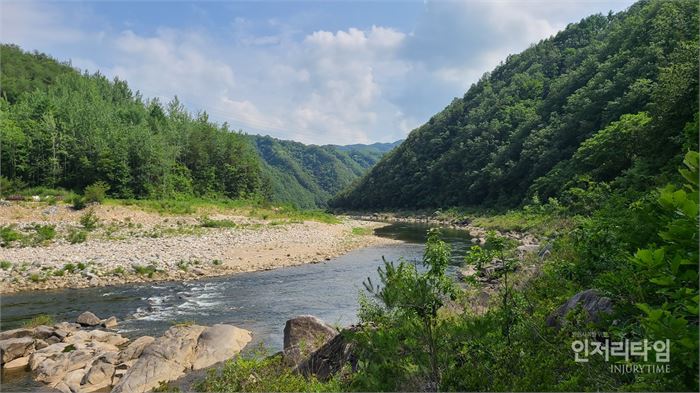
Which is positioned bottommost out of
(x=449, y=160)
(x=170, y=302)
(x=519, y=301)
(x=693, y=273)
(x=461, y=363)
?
(x=170, y=302)

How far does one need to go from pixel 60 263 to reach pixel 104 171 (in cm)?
2885

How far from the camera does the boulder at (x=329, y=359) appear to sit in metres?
7.14

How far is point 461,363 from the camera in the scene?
218 inches

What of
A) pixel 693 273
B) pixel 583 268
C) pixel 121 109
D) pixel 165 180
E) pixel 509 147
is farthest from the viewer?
pixel 509 147

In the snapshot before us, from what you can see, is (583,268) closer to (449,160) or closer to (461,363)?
(461,363)

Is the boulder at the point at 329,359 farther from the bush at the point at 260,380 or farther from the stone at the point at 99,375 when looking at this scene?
the stone at the point at 99,375

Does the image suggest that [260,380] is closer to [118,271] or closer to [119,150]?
[118,271]

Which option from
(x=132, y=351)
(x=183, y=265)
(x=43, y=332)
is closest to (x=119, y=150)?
(x=183, y=265)

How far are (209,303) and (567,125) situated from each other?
58.5 m

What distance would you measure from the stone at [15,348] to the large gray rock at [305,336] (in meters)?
6.91

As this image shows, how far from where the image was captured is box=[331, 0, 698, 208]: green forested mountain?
21078 mm

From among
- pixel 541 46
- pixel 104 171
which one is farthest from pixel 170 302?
pixel 541 46

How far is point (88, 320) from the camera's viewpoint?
13.1 m

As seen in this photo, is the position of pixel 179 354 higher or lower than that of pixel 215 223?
lower
